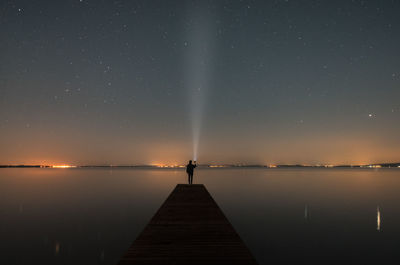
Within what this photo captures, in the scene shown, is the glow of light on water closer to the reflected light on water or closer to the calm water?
the calm water

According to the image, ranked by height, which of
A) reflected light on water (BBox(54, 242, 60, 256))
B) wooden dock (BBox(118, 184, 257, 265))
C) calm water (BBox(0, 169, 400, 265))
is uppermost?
wooden dock (BBox(118, 184, 257, 265))

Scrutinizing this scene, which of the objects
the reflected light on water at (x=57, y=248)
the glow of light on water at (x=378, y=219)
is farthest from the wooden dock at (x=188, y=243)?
the glow of light on water at (x=378, y=219)

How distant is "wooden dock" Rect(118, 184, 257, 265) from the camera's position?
584cm

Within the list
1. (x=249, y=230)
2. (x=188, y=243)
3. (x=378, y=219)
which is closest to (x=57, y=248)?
(x=188, y=243)

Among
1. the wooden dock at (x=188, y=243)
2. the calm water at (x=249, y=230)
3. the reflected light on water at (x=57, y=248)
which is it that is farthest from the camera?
the reflected light on water at (x=57, y=248)

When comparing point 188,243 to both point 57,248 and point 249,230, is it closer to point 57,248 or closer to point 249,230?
point 57,248

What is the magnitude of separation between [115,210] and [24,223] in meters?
5.98

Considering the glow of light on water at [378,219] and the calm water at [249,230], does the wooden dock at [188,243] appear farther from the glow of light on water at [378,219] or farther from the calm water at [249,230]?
the glow of light on water at [378,219]

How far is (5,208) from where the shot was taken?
69.3ft

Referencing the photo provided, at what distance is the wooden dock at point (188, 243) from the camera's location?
230 inches

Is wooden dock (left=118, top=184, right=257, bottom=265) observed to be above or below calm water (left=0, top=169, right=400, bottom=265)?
above

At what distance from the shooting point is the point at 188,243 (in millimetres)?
6922

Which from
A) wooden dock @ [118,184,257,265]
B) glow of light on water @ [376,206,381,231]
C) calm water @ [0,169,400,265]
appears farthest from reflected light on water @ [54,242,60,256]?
glow of light on water @ [376,206,381,231]

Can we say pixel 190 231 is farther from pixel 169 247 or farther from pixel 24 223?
pixel 24 223
